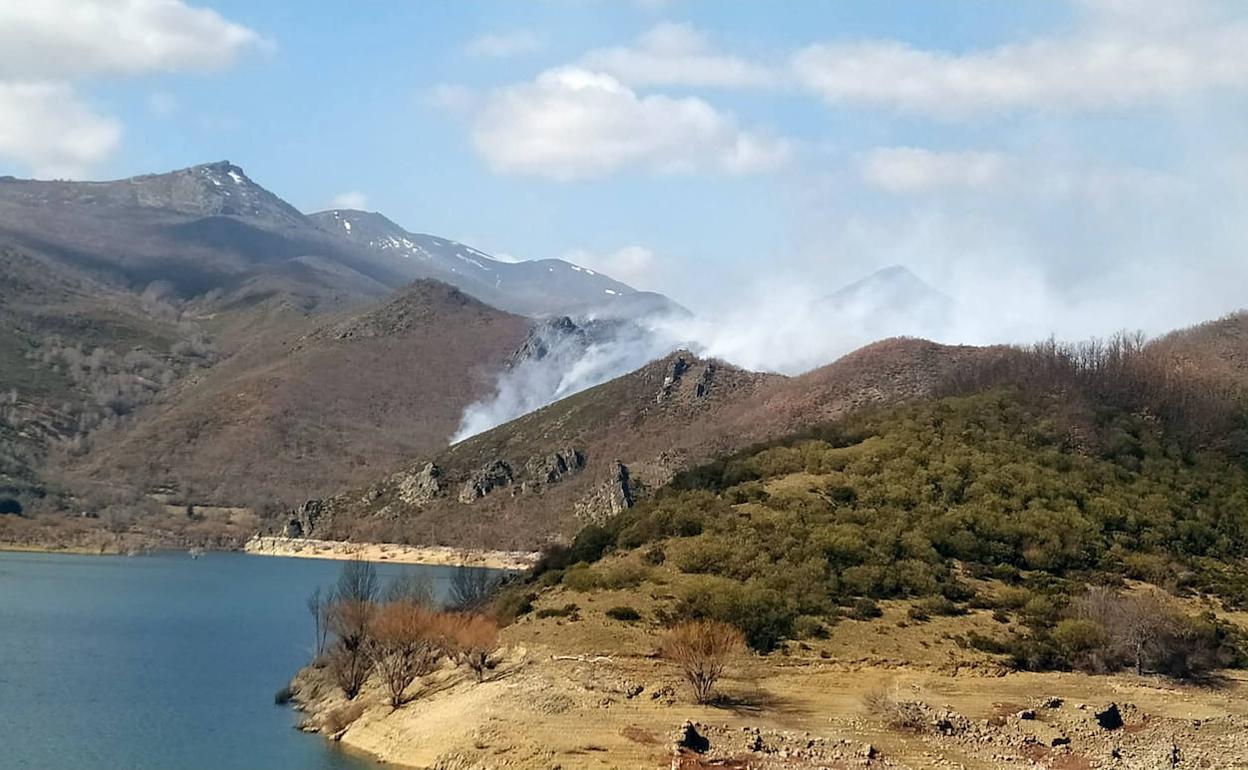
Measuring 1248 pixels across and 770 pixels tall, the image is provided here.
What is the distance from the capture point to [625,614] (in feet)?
184

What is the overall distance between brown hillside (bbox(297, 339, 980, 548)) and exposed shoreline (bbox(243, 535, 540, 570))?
126 inches

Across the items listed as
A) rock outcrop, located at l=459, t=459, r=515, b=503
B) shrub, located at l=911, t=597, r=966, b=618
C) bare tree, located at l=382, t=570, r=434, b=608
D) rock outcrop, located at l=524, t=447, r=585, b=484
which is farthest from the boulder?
rock outcrop, located at l=459, t=459, r=515, b=503

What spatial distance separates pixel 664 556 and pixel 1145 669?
905 inches

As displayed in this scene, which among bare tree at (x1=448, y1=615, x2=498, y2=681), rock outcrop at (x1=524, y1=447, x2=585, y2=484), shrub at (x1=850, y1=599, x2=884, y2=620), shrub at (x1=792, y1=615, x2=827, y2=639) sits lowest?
bare tree at (x1=448, y1=615, x2=498, y2=681)

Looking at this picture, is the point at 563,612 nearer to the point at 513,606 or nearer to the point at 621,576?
Answer: the point at 513,606

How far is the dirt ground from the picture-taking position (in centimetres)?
4394

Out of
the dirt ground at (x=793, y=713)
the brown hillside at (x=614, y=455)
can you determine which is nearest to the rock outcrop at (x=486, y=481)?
the brown hillside at (x=614, y=455)

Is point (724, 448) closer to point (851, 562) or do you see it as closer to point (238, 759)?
point (851, 562)

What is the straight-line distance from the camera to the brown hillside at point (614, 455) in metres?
142

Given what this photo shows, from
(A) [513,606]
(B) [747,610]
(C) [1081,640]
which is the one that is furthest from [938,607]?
(A) [513,606]

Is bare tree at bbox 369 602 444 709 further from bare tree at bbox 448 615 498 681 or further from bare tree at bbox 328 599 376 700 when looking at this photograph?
bare tree at bbox 328 599 376 700

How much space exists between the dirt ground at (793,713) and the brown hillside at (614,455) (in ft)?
247

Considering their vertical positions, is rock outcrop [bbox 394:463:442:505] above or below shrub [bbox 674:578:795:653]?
above

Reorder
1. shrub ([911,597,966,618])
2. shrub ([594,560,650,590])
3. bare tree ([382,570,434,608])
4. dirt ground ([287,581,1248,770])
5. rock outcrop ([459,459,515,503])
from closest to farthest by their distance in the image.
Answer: dirt ground ([287,581,1248,770]) < bare tree ([382,570,434,608]) < shrub ([911,597,966,618]) < shrub ([594,560,650,590]) < rock outcrop ([459,459,515,503])
